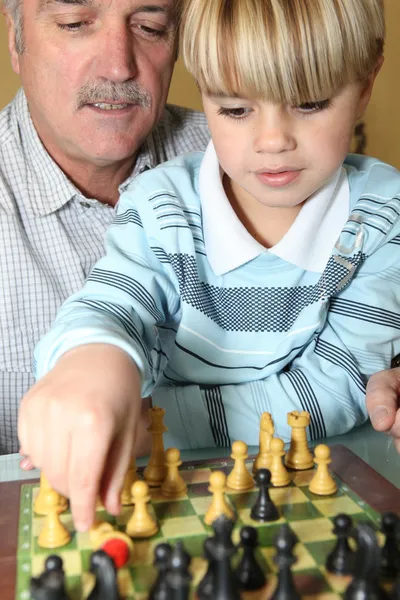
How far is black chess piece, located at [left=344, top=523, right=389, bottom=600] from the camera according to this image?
59 centimetres

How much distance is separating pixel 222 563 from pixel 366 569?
0.13 m

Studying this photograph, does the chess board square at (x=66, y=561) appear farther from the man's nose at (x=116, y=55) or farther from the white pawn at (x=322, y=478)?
the man's nose at (x=116, y=55)

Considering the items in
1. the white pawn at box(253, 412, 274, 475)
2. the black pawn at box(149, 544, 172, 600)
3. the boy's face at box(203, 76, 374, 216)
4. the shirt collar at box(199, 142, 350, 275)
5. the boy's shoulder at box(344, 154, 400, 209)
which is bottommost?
the white pawn at box(253, 412, 274, 475)

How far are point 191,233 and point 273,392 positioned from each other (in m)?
0.30

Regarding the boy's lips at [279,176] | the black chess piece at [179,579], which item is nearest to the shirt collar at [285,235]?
the boy's lips at [279,176]

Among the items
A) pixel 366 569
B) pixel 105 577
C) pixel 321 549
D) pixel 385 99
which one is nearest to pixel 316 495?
pixel 321 549

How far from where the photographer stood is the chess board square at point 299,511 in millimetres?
824

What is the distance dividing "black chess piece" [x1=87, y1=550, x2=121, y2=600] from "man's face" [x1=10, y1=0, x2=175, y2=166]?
1165 millimetres

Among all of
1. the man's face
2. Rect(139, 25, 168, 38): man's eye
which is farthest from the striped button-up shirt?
Rect(139, 25, 168, 38): man's eye

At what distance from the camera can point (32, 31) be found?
1.64 meters

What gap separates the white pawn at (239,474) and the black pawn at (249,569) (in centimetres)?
20

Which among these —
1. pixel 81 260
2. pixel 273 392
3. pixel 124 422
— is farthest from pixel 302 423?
pixel 81 260

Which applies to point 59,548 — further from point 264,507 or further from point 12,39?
point 12,39

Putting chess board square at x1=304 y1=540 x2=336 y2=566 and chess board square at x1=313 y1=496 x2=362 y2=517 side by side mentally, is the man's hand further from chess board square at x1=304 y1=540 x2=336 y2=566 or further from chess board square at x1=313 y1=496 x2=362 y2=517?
chess board square at x1=304 y1=540 x2=336 y2=566
